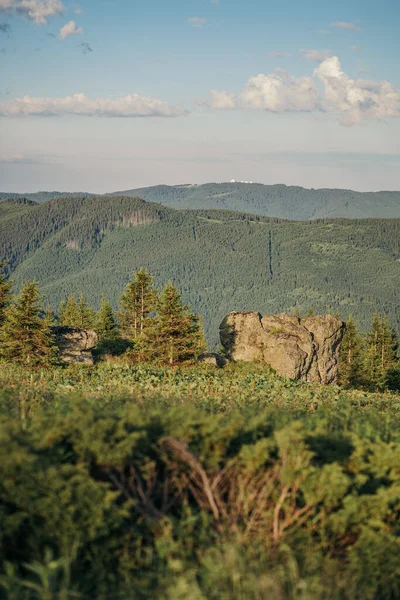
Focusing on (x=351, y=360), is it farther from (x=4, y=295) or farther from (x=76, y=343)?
(x=76, y=343)

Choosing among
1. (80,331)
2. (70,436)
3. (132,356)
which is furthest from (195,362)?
(70,436)

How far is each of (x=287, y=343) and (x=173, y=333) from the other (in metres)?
6.81

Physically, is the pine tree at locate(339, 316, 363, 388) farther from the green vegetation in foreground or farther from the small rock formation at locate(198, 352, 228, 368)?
the green vegetation in foreground

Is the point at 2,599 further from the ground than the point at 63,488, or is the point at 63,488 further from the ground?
the point at 63,488

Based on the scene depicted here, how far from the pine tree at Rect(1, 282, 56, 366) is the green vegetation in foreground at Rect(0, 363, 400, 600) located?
2234 centimetres

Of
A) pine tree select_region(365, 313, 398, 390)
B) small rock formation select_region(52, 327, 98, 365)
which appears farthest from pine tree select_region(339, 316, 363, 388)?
small rock formation select_region(52, 327, 98, 365)

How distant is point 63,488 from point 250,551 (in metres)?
2.52

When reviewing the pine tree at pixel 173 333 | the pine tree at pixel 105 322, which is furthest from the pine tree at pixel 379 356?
the pine tree at pixel 173 333

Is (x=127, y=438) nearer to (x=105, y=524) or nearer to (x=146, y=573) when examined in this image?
(x=105, y=524)

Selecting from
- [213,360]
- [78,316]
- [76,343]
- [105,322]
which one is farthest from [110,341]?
[78,316]

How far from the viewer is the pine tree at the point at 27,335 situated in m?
32.1

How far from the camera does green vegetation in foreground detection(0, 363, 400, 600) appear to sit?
7.43 meters

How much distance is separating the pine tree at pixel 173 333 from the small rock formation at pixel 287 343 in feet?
9.88

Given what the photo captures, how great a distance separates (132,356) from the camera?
3553cm
